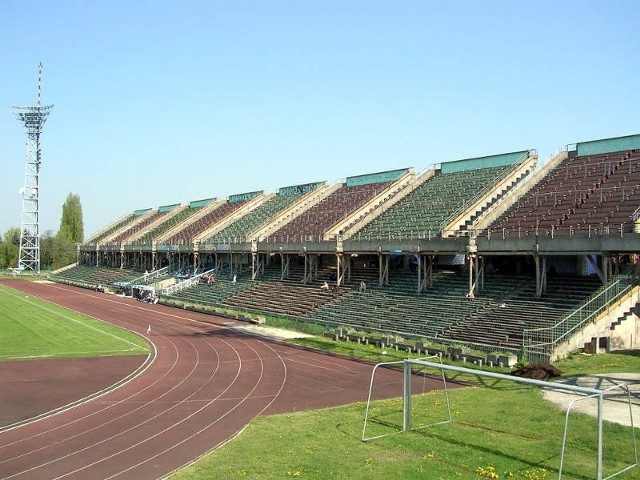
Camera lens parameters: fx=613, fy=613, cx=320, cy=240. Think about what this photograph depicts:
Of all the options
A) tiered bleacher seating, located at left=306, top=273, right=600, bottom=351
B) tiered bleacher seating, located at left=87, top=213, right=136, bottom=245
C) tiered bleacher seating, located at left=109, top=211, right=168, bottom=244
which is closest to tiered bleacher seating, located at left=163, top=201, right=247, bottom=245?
tiered bleacher seating, located at left=109, top=211, right=168, bottom=244

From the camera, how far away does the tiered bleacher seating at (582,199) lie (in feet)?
115

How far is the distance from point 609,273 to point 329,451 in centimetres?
2218

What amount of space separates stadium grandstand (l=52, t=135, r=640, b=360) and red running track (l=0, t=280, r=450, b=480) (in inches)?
294

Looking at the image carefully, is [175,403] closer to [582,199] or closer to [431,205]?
[582,199]

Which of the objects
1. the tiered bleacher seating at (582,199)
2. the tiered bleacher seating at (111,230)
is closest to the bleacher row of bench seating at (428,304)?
the tiered bleacher seating at (582,199)

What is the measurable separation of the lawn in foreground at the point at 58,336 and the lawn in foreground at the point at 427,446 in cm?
1779

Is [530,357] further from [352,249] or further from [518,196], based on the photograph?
[352,249]

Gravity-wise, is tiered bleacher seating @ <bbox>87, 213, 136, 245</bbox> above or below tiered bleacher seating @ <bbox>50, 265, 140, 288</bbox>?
above

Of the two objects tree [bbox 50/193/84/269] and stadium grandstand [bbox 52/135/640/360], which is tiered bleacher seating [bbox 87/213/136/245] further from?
stadium grandstand [bbox 52/135/640/360]

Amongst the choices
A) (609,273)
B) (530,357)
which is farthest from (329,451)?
(609,273)

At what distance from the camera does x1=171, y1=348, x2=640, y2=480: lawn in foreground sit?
14578 millimetres

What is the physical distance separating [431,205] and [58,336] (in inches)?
1159

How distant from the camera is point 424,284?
41.3 m

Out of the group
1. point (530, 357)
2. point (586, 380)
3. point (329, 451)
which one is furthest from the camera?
point (530, 357)
